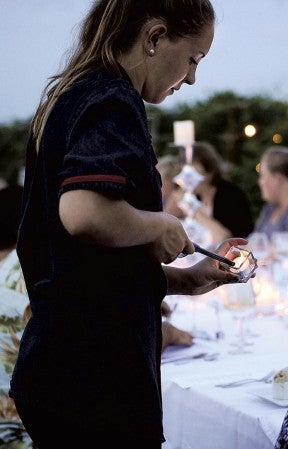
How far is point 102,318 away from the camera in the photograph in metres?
1.20

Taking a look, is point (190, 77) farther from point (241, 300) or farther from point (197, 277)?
point (241, 300)

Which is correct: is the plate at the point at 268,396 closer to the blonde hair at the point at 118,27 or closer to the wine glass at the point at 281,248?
the blonde hair at the point at 118,27

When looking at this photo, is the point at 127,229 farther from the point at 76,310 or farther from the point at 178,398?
the point at 178,398

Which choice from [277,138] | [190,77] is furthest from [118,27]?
[277,138]

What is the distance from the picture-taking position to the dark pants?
122 cm

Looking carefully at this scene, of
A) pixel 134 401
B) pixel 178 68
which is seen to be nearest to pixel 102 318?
pixel 134 401

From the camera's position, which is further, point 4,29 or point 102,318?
point 4,29

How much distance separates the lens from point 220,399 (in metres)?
1.91

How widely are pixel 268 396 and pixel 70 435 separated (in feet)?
2.51

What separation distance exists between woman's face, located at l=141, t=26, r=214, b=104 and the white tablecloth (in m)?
0.86

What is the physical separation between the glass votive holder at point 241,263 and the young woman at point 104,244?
24 cm

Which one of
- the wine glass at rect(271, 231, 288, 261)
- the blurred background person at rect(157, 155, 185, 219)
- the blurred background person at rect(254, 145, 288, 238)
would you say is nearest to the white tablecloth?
the wine glass at rect(271, 231, 288, 261)

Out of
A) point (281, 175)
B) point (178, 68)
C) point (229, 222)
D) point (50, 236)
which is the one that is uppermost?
point (178, 68)

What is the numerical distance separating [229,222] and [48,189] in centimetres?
473
